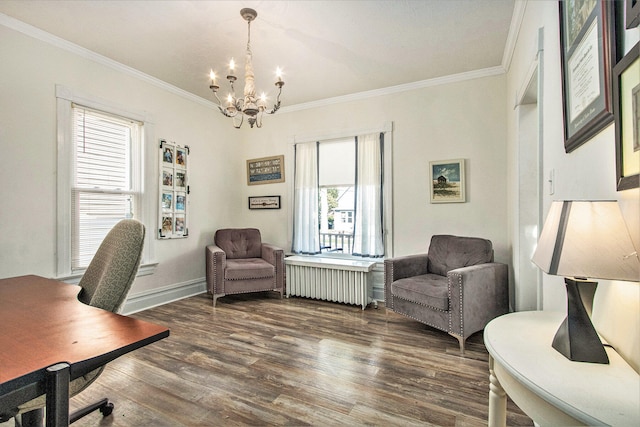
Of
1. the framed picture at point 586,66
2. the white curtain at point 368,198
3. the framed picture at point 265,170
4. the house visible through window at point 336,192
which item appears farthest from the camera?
the framed picture at point 265,170

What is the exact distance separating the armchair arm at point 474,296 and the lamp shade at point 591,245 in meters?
1.73

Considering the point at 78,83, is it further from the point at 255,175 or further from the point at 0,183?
the point at 255,175

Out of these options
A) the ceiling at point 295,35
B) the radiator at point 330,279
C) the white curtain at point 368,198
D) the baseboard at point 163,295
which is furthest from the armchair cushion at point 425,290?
the baseboard at point 163,295

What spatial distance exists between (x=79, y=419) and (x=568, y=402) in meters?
2.21

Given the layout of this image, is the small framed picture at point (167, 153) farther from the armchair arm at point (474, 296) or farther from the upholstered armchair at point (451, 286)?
the armchair arm at point (474, 296)

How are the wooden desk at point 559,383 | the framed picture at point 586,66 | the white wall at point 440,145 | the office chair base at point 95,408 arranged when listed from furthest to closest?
the white wall at point 440,145 → the office chair base at point 95,408 → the framed picture at point 586,66 → the wooden desk at point 559,383

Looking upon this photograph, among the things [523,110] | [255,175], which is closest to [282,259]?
[255,175]

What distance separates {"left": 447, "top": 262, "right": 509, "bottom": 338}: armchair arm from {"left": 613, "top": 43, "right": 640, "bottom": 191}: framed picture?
5.80 ft

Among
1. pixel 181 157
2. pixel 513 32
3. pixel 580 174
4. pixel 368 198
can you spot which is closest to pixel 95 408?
pixel 580 174

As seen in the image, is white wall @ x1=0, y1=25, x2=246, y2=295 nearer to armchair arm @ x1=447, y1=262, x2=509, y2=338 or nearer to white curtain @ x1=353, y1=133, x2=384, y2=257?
white curtain @ x1=353, y1=133, x2=384, y2=257

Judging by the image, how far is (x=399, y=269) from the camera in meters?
3.13

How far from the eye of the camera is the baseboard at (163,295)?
11.2ft

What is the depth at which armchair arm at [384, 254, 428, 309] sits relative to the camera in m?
3.08

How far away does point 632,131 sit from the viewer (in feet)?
2.67
